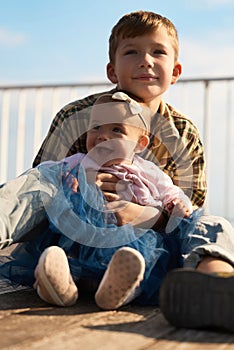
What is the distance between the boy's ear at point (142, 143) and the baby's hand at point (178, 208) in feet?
0.71

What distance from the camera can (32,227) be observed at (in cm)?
141

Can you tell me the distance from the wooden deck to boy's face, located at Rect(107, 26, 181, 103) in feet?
2.65

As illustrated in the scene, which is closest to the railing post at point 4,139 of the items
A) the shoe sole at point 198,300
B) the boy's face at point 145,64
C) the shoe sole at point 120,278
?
the boy's face at point 145,64

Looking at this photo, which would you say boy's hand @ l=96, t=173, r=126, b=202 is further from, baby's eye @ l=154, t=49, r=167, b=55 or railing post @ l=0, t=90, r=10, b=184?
railing post @ l=0, t=90, r=10, b=184

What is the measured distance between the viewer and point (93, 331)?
1010 mm

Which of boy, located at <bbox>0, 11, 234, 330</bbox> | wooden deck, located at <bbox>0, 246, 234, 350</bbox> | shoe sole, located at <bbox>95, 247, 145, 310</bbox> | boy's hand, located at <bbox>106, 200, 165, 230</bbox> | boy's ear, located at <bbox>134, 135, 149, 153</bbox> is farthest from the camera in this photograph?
boy, located at <bbox>0, 11, 234, 330</bbox>

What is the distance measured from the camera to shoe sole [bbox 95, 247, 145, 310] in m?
1.16

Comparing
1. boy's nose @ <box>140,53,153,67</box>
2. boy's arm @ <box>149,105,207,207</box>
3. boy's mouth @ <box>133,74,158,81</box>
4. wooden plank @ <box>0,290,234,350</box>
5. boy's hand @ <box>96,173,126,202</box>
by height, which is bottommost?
wooden plank @ <box>0,290,234,350</box>

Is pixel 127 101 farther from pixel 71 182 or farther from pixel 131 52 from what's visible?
pixel 71 182

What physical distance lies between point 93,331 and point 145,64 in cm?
103

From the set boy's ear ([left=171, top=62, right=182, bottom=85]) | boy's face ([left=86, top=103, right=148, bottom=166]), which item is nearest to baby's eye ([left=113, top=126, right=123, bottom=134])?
boy's face ([left=86, top=103, right=148, bottom=166])

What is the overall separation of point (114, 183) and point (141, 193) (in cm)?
9

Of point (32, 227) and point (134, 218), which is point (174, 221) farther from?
point (32, 227)

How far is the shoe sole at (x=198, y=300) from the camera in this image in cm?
100
